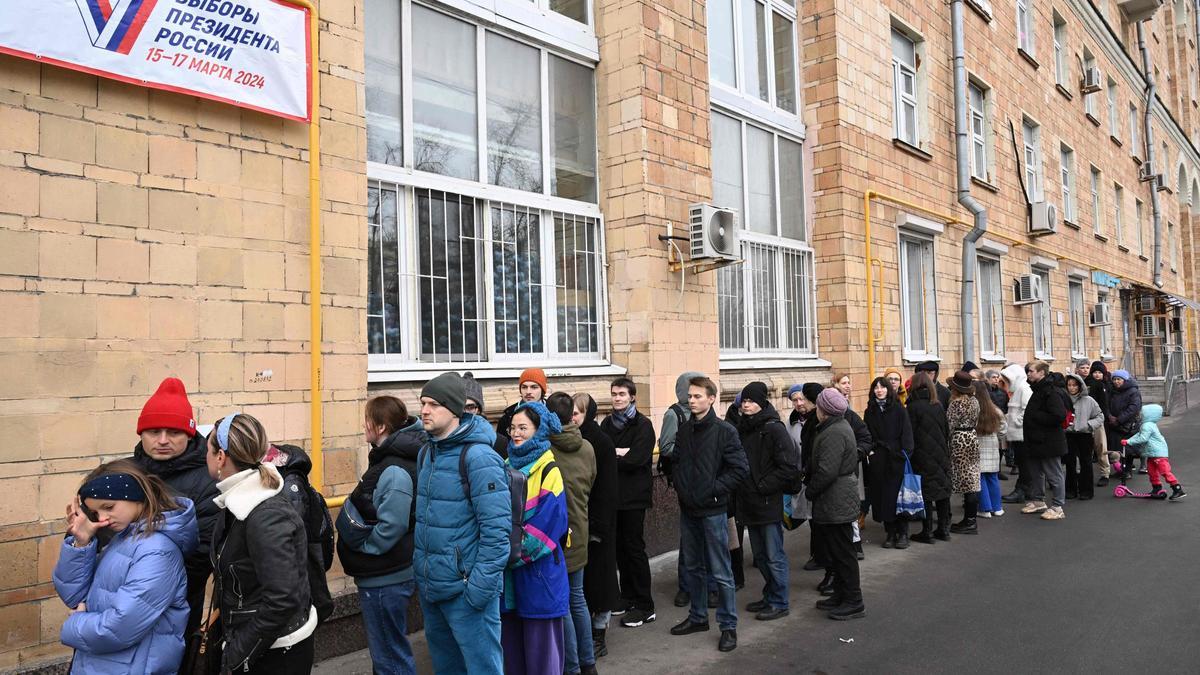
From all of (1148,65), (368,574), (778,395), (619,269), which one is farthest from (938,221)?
(1148,65)

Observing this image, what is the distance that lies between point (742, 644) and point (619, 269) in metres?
3.96

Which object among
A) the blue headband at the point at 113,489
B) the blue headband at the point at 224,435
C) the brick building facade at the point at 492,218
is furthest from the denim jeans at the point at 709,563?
the blue headband at the point at 113,489

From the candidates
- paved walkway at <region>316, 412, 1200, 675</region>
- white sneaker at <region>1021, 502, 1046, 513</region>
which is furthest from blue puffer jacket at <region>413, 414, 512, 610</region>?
white sneaker at <region>1021, 502, 1046, 513</region>

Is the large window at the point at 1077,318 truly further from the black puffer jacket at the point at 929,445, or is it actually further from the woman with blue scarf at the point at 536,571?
the woman with blue scarf at the point at 536,571

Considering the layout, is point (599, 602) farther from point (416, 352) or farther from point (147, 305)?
point (147, 305)

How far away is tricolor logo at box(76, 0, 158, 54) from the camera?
4.36 m

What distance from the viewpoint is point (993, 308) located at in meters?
15.5

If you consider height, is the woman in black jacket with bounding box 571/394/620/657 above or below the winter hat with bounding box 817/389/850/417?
below

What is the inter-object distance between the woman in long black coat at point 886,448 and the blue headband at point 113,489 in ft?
21.0

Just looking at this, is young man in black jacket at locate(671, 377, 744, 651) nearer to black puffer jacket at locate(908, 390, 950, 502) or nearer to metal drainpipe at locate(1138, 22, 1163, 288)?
black puffer jacket at locate(908, 390, 950, 502)

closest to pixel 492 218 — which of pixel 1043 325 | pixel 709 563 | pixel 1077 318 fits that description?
pixel 709 563

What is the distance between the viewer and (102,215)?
4480 millimetres

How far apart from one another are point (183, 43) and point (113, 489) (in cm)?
304

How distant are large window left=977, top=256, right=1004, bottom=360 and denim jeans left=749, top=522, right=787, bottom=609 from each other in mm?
10734
